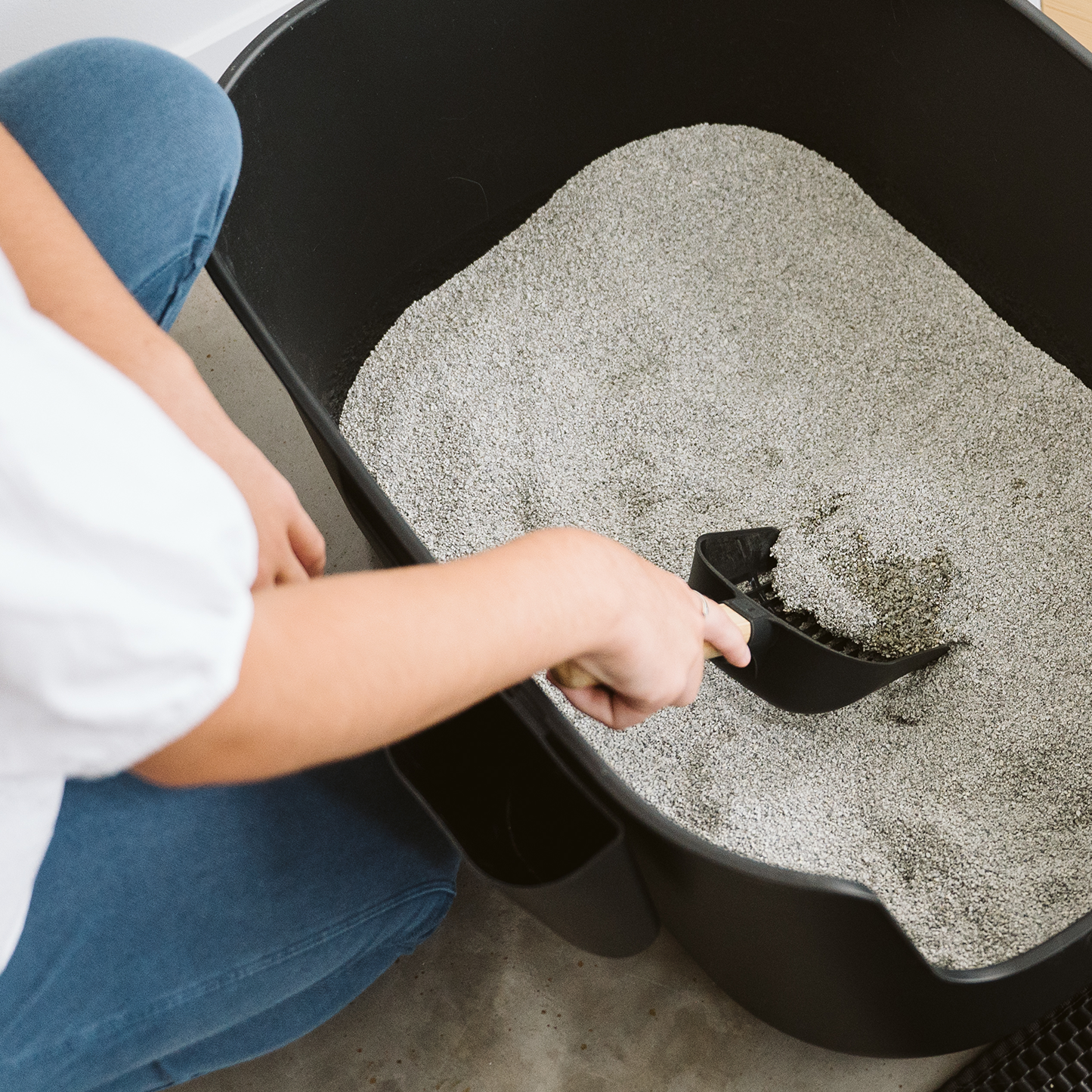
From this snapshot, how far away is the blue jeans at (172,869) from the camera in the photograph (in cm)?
58

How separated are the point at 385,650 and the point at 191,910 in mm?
340

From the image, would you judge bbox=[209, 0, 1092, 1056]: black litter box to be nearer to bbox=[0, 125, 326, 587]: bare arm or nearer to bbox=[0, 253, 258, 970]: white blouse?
bbox=[0, 125, 326, 587]: bare arm

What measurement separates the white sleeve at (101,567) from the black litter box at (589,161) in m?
0.33

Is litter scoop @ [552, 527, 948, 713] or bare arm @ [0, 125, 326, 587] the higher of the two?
bare arm @ [0, 125, 326, 587]

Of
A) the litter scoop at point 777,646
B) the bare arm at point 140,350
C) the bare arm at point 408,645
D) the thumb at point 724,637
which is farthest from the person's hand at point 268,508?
the litter scoop at point 777,646

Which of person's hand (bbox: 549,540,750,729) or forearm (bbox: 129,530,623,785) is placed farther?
person's hand (bbox: 549,540,750,729)

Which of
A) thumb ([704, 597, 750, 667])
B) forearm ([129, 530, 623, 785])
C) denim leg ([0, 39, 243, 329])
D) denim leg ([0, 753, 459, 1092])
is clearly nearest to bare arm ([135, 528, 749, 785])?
forearm ([129, 530, 623, 785])

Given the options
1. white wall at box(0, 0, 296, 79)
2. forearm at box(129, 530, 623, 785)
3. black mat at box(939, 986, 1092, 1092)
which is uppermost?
forearm at box(129, 530, 623, 785)

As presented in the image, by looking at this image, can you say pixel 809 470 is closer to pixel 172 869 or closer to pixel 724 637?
pixel 724 637

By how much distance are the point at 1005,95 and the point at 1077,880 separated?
0.71m

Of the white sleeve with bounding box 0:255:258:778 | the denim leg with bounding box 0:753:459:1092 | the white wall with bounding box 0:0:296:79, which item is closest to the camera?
the white sleeve with bounding box 0:255:258:778

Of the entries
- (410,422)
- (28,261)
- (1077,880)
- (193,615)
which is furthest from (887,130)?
(193,615)

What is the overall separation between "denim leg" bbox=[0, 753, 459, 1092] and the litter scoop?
0.30 meters

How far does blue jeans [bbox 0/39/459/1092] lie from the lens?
1.91 feet
